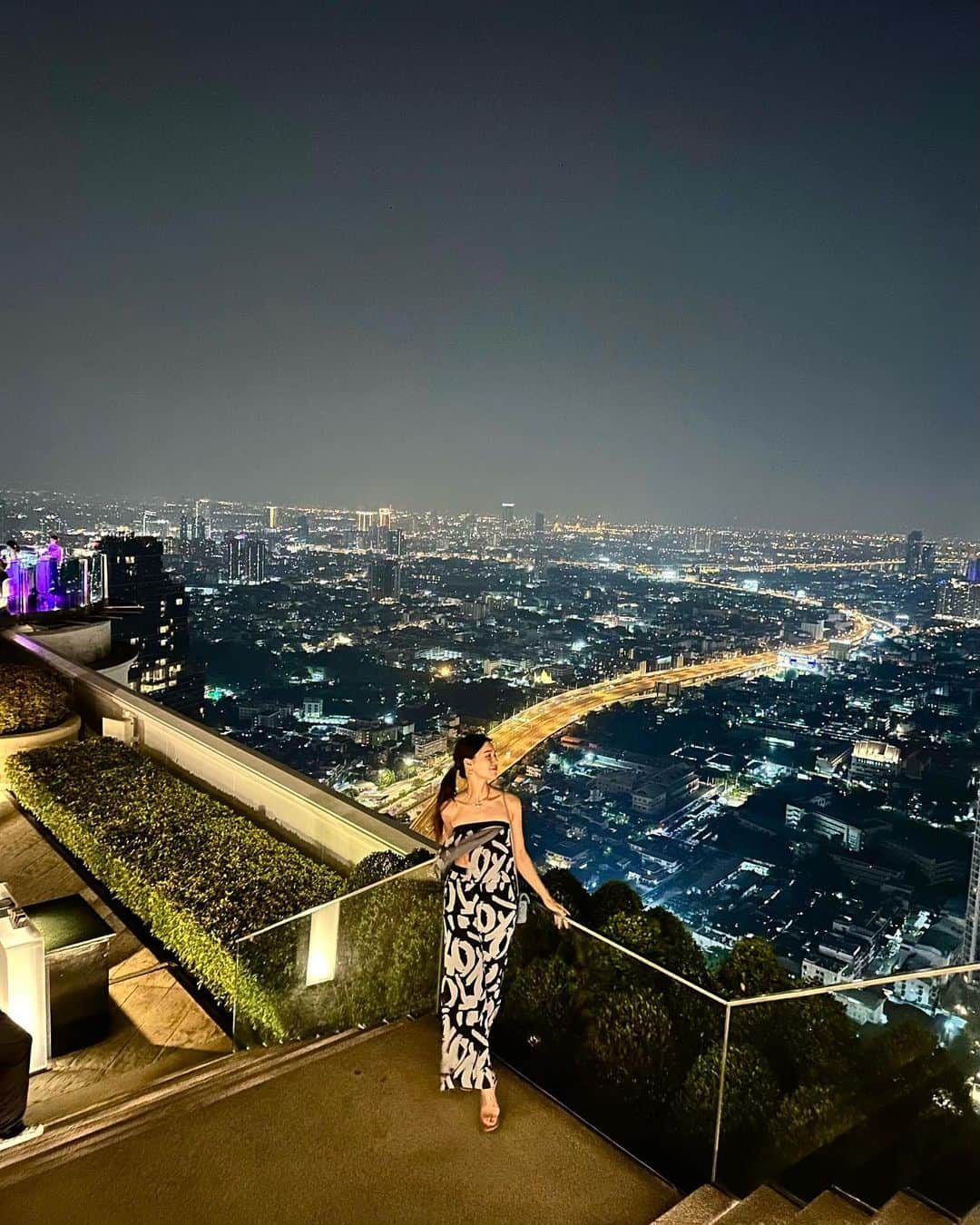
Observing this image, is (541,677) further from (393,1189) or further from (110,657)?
(393,1189)

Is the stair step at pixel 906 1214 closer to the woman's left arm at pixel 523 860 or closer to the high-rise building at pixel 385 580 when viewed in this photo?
the woman's left arm at pixel 523 860

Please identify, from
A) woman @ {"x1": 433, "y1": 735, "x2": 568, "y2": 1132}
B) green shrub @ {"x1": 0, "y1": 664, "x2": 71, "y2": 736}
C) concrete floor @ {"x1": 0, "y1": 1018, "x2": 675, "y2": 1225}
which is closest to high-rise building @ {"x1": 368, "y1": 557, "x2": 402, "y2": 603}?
green shrub @ {"x1": 0, "y1": 664, "x2": 71, "y2": 736}

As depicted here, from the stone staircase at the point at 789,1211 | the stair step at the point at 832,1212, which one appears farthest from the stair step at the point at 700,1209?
the stair step at the point at 832,1212

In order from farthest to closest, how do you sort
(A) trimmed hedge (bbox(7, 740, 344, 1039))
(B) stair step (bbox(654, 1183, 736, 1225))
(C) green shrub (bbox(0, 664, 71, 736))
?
(C) green shrub (bbox(0, 664, 71, 736))
(A) trimmed hedge (bbox(7, 740, 344, 1039))
(B) stair step (bbox(654, 1183, 736, 1225))

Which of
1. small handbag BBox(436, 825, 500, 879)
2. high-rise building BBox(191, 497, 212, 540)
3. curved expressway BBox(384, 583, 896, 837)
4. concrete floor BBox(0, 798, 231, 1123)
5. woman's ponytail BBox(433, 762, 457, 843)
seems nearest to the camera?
small handbag BBox(436, 825, 500, 879)

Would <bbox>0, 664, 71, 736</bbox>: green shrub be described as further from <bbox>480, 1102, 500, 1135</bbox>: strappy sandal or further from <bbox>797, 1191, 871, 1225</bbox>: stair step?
<bbox>797, 1191, 871, 1225</bbox>: stair step

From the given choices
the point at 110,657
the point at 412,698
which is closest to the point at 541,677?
the point at 412,698

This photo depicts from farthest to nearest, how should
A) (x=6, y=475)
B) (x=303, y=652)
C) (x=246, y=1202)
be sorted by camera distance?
(x=6, y=475) → (x=303, y=652) → (x=246, y=1202)
